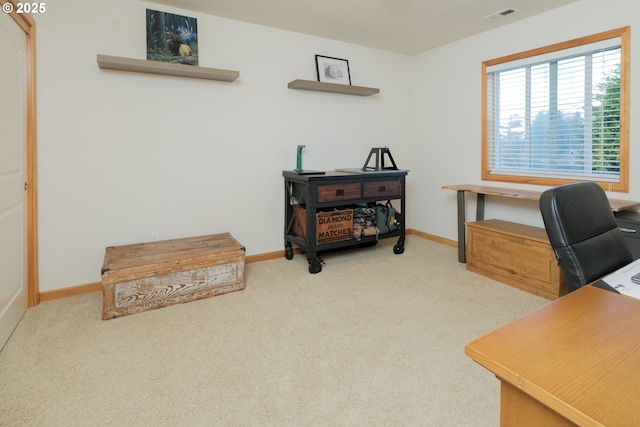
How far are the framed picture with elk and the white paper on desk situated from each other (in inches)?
127

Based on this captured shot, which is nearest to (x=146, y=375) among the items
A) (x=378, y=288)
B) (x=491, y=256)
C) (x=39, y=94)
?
(x=378, y=288)

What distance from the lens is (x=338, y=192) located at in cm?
364

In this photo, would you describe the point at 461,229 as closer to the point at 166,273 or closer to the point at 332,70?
the point at 332,70

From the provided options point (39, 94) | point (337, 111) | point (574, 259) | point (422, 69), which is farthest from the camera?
point (422, 69)

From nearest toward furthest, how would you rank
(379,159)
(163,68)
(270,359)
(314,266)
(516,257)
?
(270,359) < (163,68) < (516,257) < (314,266) < (379,159)

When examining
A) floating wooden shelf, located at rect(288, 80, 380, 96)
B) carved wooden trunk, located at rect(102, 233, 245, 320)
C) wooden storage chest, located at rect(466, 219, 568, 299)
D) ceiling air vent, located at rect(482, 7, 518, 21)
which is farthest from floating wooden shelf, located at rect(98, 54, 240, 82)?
wooden storage chest, located at rect(466, 219, 568, 299)

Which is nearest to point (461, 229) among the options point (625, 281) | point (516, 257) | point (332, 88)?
point (516, 257)

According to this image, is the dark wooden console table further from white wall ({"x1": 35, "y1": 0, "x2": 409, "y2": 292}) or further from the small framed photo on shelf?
the small framed photo on shelf

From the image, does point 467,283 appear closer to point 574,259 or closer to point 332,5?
point 574,259

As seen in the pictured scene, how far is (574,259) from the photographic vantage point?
1.23 meters

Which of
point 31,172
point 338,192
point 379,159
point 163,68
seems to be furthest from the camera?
point 379,159

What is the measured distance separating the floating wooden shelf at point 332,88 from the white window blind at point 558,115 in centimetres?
125

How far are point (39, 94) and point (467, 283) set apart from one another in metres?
3.64

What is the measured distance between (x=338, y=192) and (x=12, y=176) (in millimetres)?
2453
